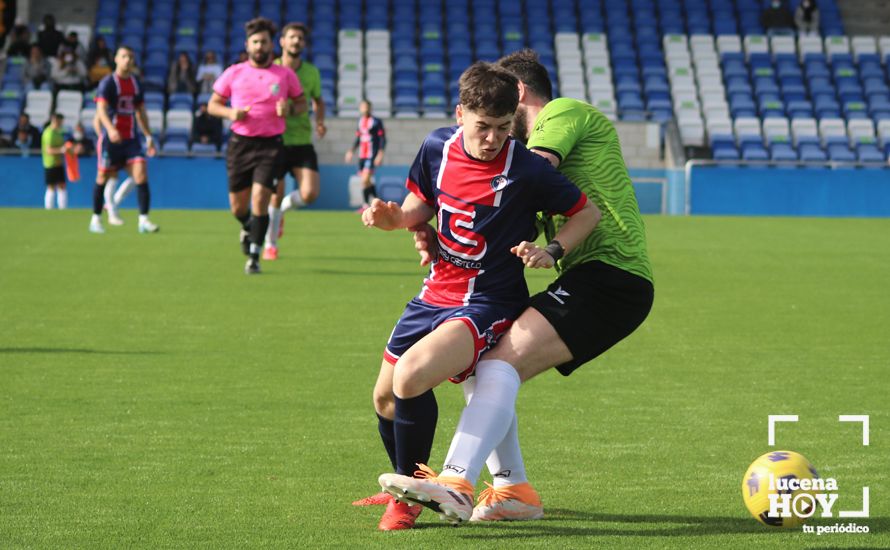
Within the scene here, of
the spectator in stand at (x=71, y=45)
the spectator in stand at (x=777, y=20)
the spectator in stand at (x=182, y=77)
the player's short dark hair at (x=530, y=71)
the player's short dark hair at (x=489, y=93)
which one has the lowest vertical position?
the player's short dark hair at (x=489, y=93)

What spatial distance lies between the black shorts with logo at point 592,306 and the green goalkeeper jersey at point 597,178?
0.05 m

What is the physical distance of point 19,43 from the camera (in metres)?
30.1

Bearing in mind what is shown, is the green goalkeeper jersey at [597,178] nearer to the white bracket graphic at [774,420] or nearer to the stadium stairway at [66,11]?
the white bracket graphic at [774,420]

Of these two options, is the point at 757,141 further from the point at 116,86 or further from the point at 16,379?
the point at 16,379

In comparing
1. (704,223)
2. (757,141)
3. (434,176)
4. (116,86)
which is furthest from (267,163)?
(757,141)

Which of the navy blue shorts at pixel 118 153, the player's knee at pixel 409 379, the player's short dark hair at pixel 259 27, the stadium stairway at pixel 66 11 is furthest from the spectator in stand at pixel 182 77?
the player's knee at pixel 409 379

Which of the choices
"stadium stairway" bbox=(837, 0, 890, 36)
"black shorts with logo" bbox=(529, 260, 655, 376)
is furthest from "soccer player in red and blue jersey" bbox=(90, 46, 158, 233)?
"stadium stairway" bbox=(837, 0, 890, 36)

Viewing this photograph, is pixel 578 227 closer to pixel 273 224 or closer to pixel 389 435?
pixel 389 435

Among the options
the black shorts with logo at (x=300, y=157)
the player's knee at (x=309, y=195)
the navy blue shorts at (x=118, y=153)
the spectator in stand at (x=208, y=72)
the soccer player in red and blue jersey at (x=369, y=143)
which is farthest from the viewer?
the spectator in stand at (x=208, y=72)

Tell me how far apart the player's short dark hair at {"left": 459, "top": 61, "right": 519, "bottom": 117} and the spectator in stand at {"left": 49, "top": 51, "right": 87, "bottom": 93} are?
25752mm

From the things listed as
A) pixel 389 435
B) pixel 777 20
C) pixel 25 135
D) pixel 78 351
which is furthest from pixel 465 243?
pixel 777 20

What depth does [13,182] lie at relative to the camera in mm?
26219

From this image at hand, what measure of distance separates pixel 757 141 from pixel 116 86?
16.6m

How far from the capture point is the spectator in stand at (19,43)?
3000 centimetres
